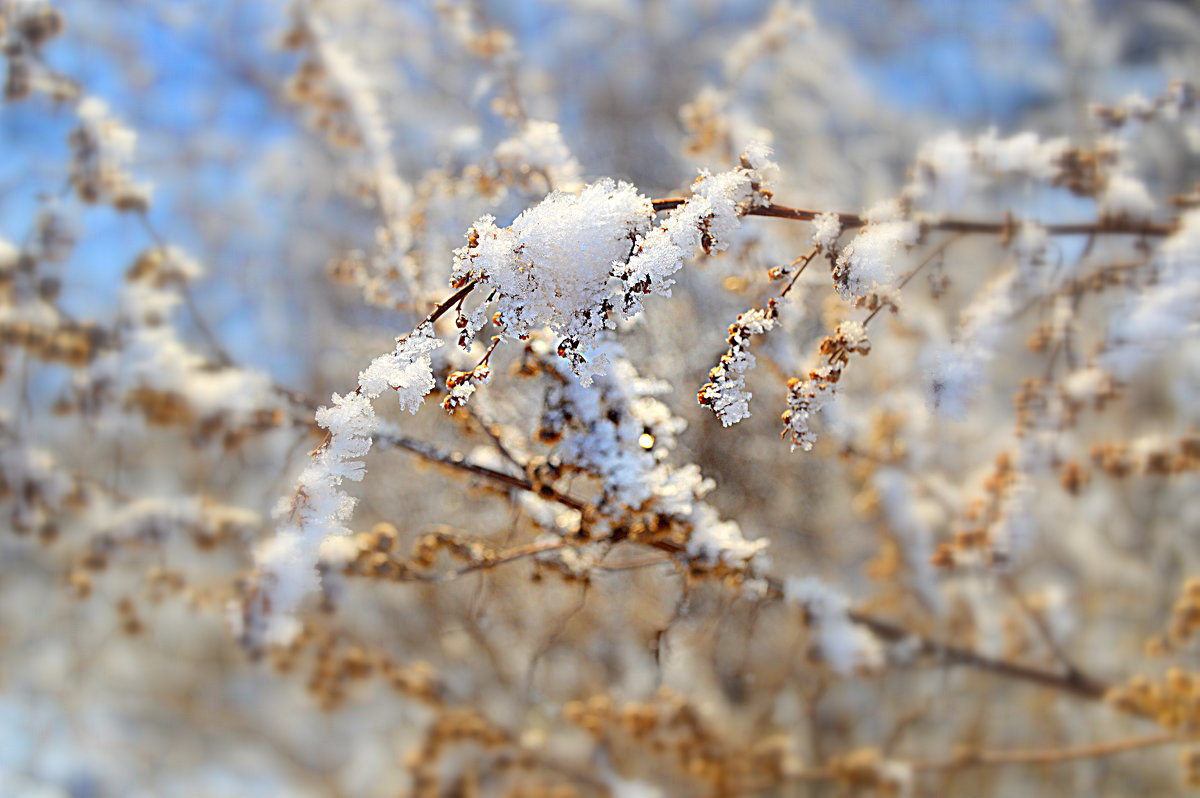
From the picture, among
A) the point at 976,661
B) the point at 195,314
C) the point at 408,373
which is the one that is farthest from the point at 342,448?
the point at 976,661

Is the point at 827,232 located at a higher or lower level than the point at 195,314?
lower

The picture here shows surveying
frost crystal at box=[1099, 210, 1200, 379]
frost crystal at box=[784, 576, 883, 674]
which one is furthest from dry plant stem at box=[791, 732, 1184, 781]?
frost crystal at box=[1099, 210, 1200, 379]

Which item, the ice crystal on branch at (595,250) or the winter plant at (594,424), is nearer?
the ice crystal on branch at (595,250)

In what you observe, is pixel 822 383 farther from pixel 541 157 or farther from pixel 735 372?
pixel 541 157

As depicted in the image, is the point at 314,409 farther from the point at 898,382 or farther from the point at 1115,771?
the point at 1115,771

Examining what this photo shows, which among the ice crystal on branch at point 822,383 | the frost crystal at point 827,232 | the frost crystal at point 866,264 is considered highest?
A: the frost crystal at point 827,232

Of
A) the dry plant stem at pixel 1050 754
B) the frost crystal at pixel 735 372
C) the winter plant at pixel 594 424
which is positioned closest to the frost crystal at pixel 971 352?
the winter plant at pixel 594 424

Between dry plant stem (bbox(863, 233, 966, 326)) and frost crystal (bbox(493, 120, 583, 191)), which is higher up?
frost crystal (bbox(493, 120, 583, 191))

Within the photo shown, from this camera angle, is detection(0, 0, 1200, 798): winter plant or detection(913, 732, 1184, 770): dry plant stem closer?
detection(0, 0, 1200, 798): winter plant

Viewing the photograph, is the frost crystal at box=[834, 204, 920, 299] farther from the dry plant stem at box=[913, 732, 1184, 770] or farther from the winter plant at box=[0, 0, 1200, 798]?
the dry plant stem at box=[913, 732, 1184, 770]

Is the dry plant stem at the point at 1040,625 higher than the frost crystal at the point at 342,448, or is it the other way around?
the dry plant stem at the point at 1040,625

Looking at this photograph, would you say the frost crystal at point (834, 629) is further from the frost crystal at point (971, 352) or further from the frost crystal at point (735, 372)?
the frost crystal at point (735, 372)
